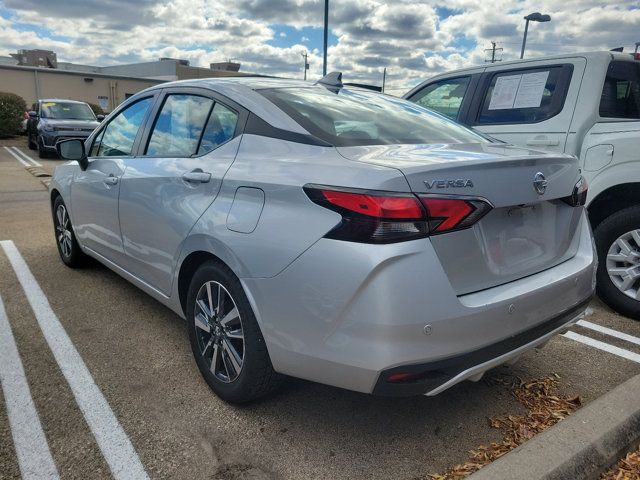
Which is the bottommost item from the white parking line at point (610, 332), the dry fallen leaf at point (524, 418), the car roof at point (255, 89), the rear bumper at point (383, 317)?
the white parking line at point (610, 332)

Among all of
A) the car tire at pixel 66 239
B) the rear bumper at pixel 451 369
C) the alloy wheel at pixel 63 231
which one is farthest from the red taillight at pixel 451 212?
the alloy wheel at pixel 63 231

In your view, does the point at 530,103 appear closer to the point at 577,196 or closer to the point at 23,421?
the point at 577,196

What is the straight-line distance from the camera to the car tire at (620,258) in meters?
3.74

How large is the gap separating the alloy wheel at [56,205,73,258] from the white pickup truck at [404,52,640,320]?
3.74m

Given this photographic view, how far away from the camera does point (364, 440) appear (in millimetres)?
2379

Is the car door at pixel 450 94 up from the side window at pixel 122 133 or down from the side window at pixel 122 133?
up

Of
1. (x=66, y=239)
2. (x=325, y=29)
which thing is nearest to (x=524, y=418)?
(x=66, y=239)

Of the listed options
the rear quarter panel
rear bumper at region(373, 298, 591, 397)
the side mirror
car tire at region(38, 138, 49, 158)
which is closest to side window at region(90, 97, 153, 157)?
the side mirror

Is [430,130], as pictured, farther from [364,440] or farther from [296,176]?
[364,440]

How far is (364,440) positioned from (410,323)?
0.82m

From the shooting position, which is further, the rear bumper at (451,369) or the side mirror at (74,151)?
the side mirror at (74,151)

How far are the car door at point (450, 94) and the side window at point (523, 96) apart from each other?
188 mm

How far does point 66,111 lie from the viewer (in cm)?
1584

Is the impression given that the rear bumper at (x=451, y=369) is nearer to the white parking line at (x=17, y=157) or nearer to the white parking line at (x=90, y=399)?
the white parking line at (x=90, y=399)
